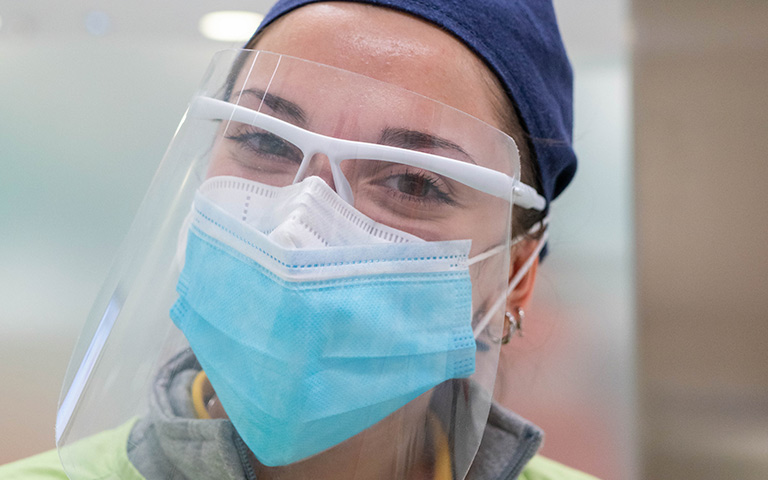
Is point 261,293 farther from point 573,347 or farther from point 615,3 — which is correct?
point 615,3

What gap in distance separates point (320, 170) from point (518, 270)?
1.57 feet

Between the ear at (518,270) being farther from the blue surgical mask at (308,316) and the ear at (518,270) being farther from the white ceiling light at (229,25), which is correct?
the white ceiling light at (229,25)

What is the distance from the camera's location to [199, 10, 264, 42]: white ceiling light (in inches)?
56.5

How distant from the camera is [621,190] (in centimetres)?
156

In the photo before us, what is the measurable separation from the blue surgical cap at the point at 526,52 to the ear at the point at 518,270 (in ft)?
0.31

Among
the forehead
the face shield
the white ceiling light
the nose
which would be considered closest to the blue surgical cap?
the forehead

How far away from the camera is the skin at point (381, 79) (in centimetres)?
69

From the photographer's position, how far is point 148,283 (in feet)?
2.31

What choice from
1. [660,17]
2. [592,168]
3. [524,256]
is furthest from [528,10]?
[660,17]

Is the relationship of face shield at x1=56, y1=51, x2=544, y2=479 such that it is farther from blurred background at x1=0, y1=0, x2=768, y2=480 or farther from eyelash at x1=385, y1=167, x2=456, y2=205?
blurred background at x1=0, y1=0, x2=768, y2=480

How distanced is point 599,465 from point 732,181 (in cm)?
77

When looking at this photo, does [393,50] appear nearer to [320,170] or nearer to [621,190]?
[320,170]

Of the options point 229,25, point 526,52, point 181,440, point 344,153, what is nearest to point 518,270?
point 526,52

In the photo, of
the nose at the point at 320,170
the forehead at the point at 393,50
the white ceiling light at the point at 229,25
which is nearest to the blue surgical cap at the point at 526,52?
the forehead at the point at 393,50
